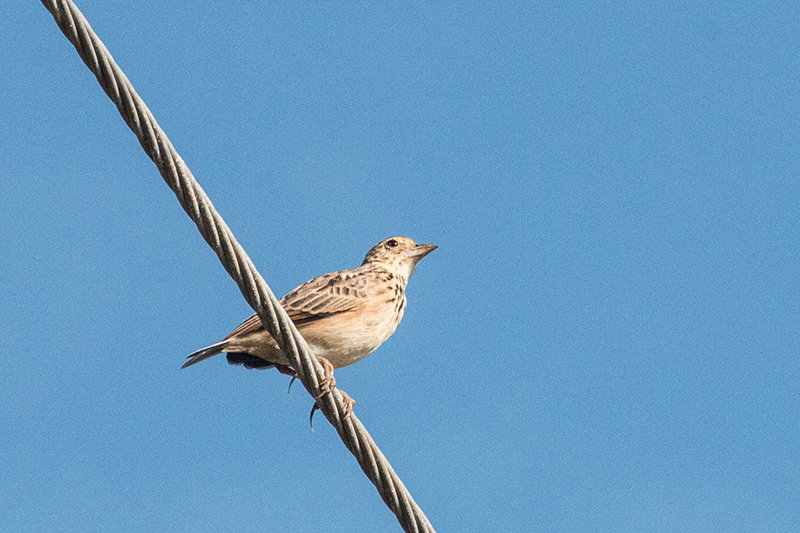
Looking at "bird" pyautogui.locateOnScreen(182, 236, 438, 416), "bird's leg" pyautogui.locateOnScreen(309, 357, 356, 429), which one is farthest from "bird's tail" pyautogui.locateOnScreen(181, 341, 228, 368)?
"bird's leg" pyautogui.locateOnScreen(309, 357, 356, 429)

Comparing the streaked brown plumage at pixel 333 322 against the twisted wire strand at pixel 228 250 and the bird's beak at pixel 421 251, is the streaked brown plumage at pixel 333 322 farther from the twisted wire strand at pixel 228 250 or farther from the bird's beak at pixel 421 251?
the twisted wire strand at pixel 228 250

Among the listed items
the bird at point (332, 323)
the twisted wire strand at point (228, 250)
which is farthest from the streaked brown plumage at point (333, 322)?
the twisted wire strand at point (228, 250)

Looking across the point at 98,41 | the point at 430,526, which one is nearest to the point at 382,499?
the point at 430,526

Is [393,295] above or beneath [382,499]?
above

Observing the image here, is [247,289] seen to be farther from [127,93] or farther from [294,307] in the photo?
[294,307]

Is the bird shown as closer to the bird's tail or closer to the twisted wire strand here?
the bird's tail

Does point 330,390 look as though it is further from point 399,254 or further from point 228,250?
point 399,254
